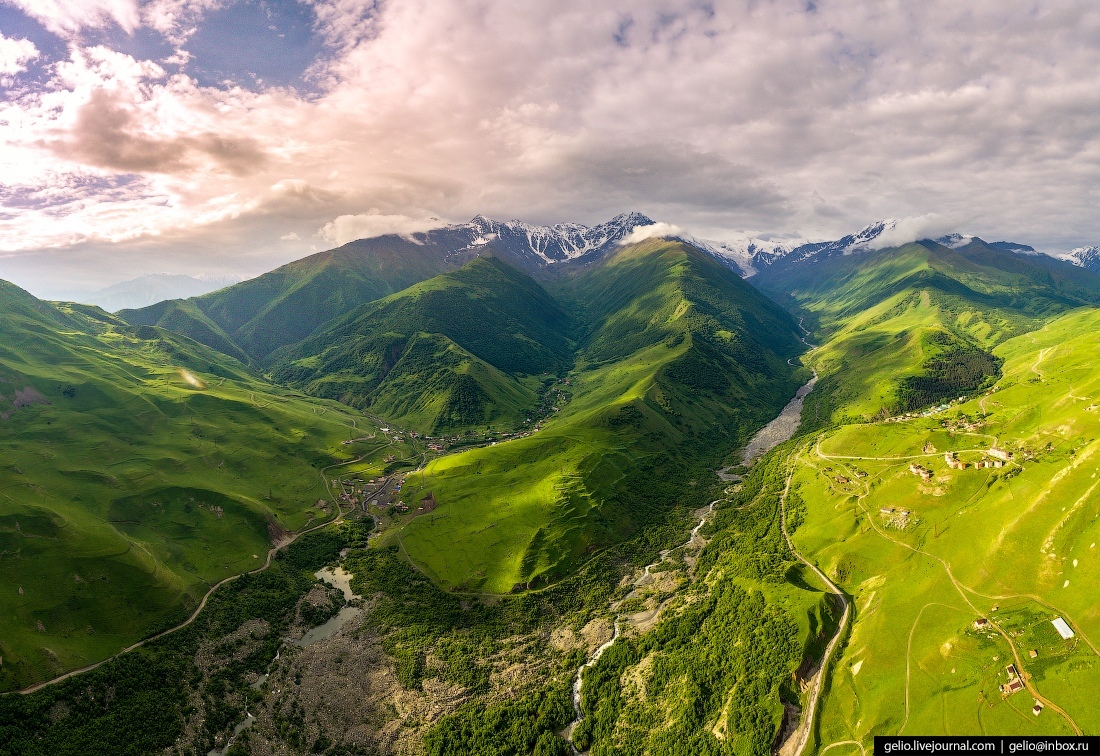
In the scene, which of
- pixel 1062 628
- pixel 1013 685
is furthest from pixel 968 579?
pixel 1013 685

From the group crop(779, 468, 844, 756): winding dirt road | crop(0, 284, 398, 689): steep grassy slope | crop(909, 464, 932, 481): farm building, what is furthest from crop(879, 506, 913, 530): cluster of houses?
crop(0, 284, 398, 689): steep grassy slope

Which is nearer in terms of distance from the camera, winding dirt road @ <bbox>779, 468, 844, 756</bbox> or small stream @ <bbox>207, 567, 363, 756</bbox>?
→ winding dirt road @ <bbox>779, 468, 844, 756</bbox>

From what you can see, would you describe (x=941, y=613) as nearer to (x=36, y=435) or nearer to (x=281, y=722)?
(x=281, y=722)

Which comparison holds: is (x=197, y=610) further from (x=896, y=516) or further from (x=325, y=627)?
(x=896, y=516)

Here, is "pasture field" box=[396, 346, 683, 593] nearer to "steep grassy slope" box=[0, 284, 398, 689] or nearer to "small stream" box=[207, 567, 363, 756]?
"small stream" box=[207, 567, 363, 756]

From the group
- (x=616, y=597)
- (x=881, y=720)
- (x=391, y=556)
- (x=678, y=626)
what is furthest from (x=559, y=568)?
(x=881, y=720)

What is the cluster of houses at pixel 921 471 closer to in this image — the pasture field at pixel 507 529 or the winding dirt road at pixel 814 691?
the winding dirt road at pixel 814 691
